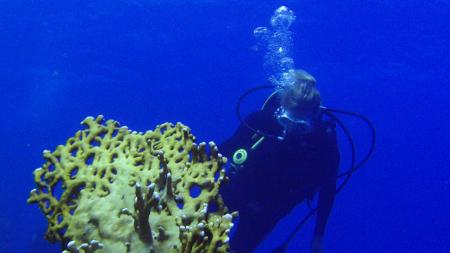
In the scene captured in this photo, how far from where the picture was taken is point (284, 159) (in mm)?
7379

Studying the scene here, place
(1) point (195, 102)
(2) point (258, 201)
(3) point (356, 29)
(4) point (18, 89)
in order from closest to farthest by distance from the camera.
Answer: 1. (2) point (258, 201)
2. (3) point (356, 29)
3. (4) point (18, 89)
4. (1) point (195, 102)

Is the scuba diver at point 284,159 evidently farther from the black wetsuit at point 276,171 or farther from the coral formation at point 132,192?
the coral formation at point 132,192

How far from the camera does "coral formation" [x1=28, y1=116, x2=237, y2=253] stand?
322 centimetres

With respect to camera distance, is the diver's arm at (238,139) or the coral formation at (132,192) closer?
the coral formation at (132,192)

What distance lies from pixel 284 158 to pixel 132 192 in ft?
13.3

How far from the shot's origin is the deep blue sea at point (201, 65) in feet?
81.7

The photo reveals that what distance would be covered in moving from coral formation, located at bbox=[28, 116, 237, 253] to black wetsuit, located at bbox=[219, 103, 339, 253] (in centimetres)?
328

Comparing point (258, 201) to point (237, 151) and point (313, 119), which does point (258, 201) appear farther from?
point (313, 119)

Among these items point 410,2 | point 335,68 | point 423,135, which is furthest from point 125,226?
point 423,135

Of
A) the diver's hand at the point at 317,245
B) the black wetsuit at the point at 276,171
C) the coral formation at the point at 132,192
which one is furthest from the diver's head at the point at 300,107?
the coral formation at the point at 132,192

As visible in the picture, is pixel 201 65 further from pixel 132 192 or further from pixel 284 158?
pixel 132 192

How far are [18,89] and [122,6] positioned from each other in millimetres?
24791

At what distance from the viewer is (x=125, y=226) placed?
342 cm

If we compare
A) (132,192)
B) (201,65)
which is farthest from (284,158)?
(201,65)
